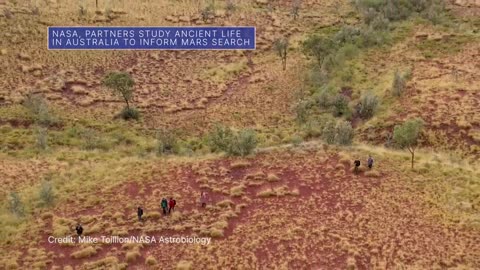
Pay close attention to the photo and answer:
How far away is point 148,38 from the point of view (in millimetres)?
56031

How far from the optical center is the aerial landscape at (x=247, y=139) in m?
25.9

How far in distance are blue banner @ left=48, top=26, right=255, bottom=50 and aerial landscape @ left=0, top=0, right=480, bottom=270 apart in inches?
17.0

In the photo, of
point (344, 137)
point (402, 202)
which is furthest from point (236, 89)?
point (402, 202)

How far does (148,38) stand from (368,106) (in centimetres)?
2339

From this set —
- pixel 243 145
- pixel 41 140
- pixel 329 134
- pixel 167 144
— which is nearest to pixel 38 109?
pixel 41 140

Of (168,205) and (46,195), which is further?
(46,195)

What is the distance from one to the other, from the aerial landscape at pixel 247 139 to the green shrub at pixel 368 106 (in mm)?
145

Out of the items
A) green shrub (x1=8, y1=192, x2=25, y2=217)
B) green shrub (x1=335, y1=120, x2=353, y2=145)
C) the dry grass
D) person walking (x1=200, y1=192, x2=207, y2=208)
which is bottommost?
the dry grass

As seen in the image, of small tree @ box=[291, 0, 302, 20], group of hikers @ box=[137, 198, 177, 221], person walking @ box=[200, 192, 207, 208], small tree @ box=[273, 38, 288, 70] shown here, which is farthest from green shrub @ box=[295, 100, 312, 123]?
small tree @ box=[291, 0, 302, 20]

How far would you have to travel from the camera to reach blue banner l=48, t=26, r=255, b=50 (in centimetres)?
5447

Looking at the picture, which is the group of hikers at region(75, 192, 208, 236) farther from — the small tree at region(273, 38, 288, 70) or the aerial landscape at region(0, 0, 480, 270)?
the small tree at region(273, 38, 288, 70)

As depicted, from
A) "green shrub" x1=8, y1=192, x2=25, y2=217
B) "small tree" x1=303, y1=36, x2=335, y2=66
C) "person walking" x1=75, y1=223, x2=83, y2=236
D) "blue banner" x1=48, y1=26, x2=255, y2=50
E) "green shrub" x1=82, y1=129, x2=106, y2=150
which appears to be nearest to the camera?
"person walking" x1=75, y1=223, x2=83, y2=236

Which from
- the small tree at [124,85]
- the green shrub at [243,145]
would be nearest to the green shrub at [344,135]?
the green shrub at [243,145]

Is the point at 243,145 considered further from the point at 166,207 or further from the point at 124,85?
Result: the point at 124,85
